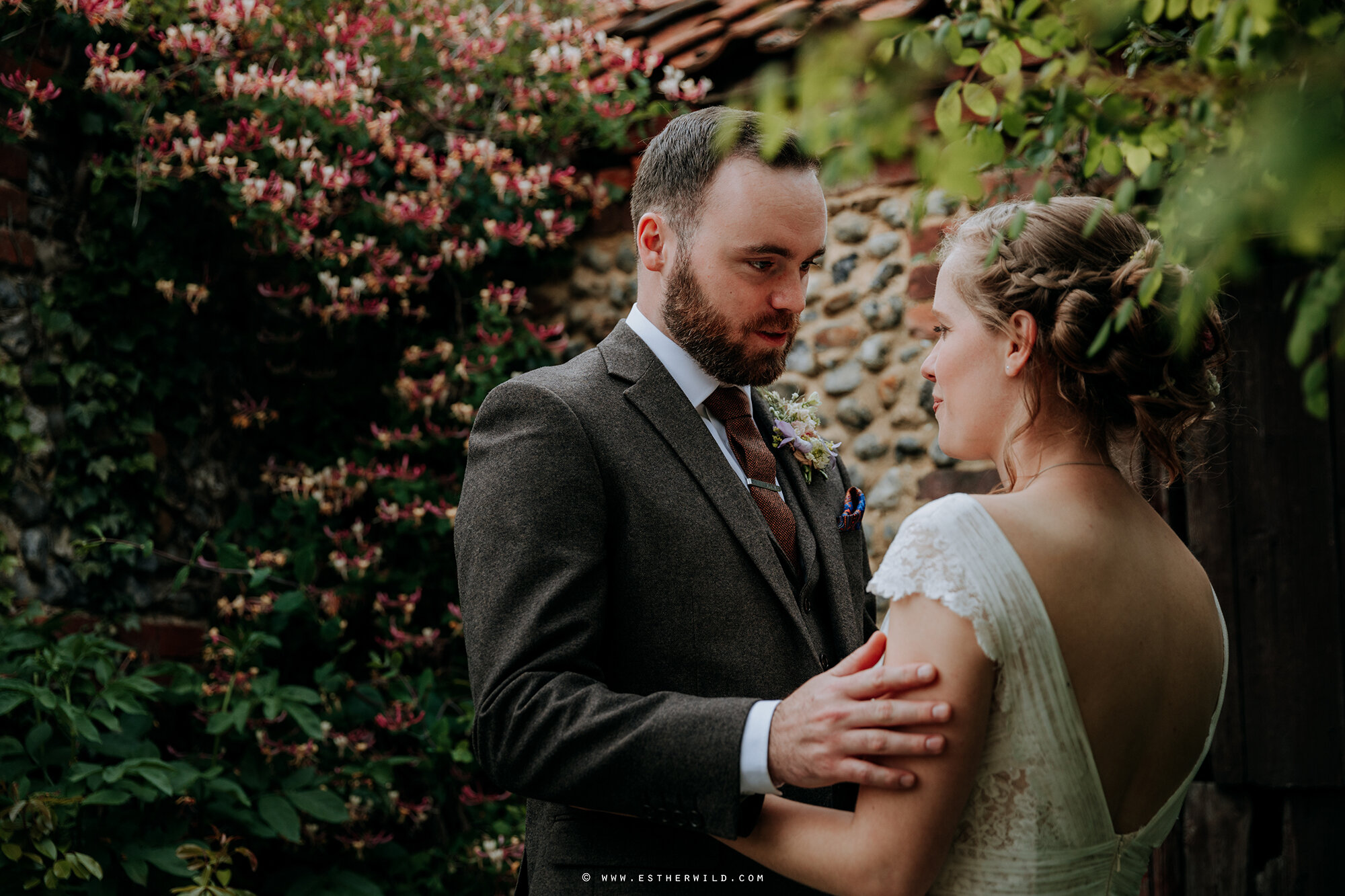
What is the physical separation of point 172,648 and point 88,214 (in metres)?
1.55

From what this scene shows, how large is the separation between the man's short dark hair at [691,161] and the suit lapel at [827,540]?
1.54ft

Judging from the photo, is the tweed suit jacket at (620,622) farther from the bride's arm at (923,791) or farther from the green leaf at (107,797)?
the green leaf at (107,797)

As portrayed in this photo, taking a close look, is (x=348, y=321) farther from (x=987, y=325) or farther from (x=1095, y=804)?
(x=1095, y=804)

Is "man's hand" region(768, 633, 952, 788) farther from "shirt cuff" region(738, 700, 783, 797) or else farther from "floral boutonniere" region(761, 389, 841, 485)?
"floral boutonniere" region(761, 389, 841, 485)

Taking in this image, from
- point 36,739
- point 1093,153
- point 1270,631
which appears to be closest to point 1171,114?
point 1093,153

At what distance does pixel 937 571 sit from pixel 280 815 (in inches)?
97.8

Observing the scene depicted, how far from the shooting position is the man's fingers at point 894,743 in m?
1.30

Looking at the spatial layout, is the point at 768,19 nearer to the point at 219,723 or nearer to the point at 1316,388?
the point at 219,723

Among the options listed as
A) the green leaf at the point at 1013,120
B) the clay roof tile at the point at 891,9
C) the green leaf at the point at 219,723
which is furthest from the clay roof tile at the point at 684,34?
the green leaf at the point at 1013,120

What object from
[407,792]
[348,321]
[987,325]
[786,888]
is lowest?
[407,792]

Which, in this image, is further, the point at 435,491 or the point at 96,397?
the point at 435,491

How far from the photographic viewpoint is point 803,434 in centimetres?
226

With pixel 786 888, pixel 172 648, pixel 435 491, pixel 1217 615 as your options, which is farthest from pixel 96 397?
pixel 1217 615

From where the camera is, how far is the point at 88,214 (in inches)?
139
